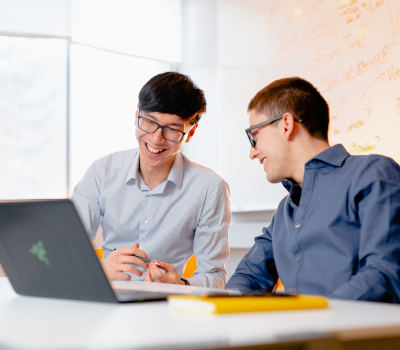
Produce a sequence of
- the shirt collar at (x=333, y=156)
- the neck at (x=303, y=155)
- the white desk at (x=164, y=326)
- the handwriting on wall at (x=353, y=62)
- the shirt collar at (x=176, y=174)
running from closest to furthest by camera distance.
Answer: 1. the white desk at (x=164, y=326)
2. the shirt collar at (x=333, y=156)
3. the neck at (x=303, y=155)
4. the shirt collar at (x=176, y=174)
5. the handwriting on wall at (x=353, y=62)

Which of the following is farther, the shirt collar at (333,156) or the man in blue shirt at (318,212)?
the shirt collar at (333,156)

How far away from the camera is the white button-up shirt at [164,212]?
182 centimetres

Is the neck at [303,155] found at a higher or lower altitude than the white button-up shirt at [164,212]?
higher

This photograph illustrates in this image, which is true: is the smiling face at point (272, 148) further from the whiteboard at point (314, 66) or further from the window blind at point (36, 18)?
the window blind at point (36, 18)

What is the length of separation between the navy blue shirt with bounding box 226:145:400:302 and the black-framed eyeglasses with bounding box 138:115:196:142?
1.89 feet

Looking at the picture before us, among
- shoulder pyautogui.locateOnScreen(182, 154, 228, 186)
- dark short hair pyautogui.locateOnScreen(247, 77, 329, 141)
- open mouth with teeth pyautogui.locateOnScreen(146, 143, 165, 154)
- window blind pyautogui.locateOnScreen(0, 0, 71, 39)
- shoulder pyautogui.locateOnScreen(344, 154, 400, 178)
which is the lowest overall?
shoulder pyautogui.locateOnScreen(182, 154, 228, 186)

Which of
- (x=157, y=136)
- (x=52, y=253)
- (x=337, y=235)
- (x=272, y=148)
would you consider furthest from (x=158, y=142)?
(x=52, y=253)

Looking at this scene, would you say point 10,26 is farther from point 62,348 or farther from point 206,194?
point 62,348

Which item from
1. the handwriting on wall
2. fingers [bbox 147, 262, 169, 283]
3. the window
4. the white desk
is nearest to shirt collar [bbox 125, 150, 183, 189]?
fingers [bbox 147, 262, 169, 283]

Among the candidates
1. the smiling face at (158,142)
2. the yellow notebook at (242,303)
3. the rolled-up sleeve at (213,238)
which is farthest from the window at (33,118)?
the yellow notebook at (242,303)

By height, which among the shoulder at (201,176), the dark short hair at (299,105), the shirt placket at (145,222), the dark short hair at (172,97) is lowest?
the shirt placket at (145,222)

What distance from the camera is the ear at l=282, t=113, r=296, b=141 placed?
54.9 inches

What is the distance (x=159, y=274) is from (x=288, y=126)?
1.84ft

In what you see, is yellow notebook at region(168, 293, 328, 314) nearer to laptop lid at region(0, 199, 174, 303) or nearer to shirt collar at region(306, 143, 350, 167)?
laptop lid at region(0, 199, 174, 303)
